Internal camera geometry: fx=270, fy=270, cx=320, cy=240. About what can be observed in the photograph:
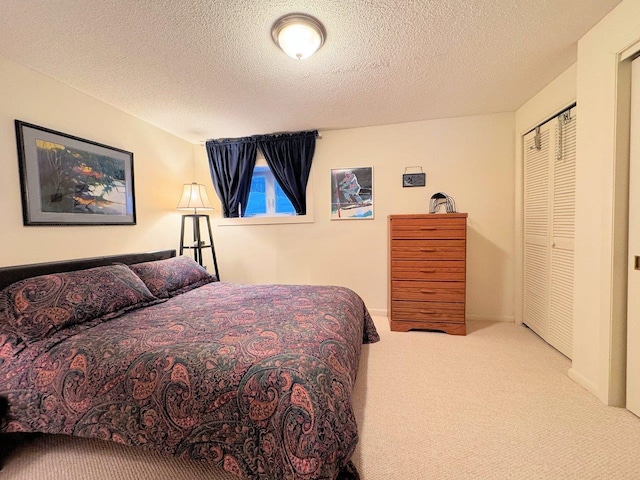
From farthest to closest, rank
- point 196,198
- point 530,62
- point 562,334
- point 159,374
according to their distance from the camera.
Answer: point 196,198
point 562,334
point 530,62
point 159,374

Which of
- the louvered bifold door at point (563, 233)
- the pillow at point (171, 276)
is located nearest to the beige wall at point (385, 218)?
the louvered bifold door at point (563, 233)

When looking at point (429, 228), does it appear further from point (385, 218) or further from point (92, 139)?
point (92, 139)

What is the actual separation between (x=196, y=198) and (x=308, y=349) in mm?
2597

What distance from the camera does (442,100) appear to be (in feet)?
8.57

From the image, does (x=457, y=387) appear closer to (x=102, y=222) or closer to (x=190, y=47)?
(x=190, y=47)

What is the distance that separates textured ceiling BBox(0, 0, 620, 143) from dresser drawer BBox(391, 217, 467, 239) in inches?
46.0

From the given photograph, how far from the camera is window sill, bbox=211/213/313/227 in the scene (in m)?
3.48

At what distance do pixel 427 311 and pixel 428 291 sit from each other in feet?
0.68

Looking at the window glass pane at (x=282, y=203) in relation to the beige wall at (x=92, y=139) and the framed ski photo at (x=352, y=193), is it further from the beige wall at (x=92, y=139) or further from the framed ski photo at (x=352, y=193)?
the beige wall at (x=92, y=139)

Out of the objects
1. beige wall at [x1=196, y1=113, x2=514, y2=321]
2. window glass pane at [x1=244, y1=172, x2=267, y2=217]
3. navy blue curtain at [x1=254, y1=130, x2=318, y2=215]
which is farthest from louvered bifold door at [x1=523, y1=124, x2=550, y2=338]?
window glass pane at [x1=244, y1=172, x2=267, y2=217]

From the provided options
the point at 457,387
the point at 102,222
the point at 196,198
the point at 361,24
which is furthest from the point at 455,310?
the point at 102,222

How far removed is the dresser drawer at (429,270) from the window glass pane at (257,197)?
1.89m

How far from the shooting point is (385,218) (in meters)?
3.30

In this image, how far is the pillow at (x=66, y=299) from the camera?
1439 millimetres
